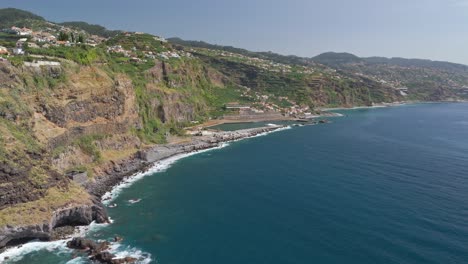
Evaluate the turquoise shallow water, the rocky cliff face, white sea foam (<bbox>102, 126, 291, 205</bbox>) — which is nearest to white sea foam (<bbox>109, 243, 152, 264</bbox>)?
the turquoise shallow water

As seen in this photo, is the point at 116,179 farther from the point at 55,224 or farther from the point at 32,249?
the point at 32,249

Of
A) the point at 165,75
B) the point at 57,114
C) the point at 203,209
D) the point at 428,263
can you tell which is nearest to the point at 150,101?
the point at 165,75

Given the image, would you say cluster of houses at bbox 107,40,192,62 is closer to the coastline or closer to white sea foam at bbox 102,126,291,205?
the coastline

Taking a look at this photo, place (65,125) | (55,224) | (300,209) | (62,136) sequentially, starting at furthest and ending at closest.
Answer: (65,125), (62,136), (300,209), (55,224)

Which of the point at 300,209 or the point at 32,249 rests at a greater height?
the point at 300,209

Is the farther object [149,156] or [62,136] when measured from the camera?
[149,156]

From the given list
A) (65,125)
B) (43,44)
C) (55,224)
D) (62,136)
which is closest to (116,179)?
(62,136)

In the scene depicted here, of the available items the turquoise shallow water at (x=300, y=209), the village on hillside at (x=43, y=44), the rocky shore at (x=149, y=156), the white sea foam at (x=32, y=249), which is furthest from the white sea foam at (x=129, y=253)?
the village on hillside at (x=43, y=44)
